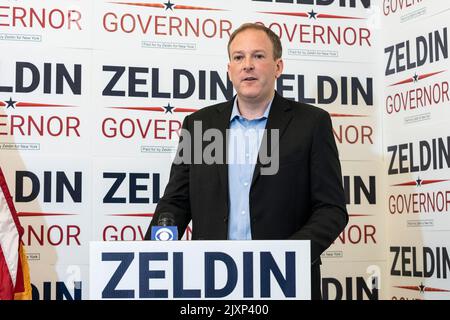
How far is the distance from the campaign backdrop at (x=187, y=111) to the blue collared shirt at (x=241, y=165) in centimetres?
106

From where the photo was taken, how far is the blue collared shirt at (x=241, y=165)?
2.37 meters

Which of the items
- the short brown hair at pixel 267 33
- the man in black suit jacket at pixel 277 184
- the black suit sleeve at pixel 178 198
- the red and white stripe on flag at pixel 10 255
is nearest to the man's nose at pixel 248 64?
the man in black suit jacket at pixel 277 184

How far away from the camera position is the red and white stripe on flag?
305cm

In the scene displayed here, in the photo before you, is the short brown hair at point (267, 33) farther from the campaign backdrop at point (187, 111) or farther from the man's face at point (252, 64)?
the campaign backdrop at point (187, 111)

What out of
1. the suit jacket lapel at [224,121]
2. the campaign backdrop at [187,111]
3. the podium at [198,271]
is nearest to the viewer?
the podium at [198,271]

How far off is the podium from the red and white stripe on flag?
1.66 meters

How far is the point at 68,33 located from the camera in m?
3.55

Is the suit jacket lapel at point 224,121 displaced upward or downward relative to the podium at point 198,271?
upward

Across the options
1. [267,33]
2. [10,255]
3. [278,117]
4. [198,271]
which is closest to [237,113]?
[278,117]

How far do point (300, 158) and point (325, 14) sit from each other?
175 cm

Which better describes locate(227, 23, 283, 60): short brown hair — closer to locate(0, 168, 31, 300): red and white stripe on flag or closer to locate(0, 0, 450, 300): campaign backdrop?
locate(0, 0, 450, 300): campaign backdrop

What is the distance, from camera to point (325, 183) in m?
2.36

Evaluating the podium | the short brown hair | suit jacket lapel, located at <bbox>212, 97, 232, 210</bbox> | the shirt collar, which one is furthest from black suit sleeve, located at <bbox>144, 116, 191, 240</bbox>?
the podium
